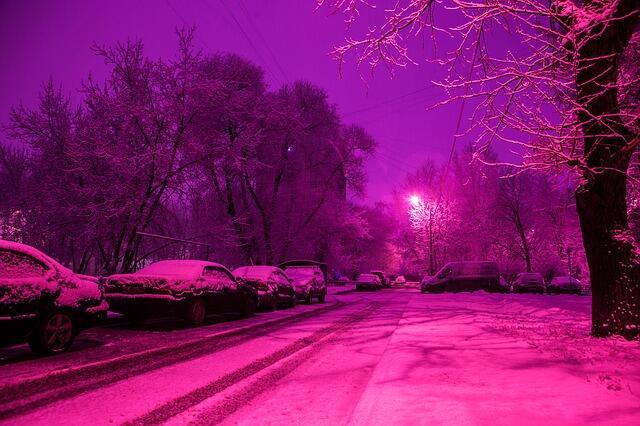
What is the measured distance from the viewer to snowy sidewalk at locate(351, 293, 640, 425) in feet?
13.0

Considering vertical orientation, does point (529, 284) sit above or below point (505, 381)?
below

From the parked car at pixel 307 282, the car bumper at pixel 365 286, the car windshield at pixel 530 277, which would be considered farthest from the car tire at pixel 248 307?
the car bumper at pixel 365 286

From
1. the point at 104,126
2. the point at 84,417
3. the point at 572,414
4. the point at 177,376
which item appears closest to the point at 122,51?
the point at 104,126

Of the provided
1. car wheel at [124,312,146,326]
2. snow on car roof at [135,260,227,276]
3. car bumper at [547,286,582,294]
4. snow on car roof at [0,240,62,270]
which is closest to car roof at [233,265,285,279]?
snow on car roof at [135,260,227,276]

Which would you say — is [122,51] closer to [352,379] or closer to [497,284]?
[352,379]

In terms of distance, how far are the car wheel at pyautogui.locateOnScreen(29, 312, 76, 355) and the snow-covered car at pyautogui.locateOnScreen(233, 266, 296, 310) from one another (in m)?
7.88

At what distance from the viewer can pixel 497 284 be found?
29.2 metres

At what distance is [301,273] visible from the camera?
22469mm

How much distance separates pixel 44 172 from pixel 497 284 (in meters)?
26.3

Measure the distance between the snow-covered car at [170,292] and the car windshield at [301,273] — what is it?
8957mm

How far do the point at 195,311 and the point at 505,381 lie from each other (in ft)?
27.7

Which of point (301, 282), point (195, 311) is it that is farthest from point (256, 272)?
point (195, 311)

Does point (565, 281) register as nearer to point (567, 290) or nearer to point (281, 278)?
point (567, 290)

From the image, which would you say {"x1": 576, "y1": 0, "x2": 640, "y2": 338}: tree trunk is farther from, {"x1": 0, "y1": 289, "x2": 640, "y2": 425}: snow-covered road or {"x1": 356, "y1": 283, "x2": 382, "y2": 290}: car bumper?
{"x1": 356, "y1": 283, "x2": 382, "y2": 290}: car bumper
